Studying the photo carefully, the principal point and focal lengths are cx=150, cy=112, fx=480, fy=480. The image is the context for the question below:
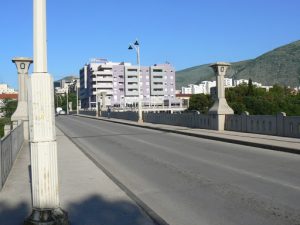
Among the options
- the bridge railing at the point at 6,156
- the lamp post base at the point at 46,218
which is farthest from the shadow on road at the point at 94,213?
the bridge railing at the point at 6,156

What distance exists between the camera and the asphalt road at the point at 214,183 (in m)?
7.61

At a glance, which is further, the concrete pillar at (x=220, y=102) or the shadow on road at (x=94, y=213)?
the concrete pillar at (x=220, y=102)

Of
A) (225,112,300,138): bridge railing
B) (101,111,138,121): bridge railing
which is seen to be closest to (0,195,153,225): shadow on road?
(225,112,300,138): bridge railing

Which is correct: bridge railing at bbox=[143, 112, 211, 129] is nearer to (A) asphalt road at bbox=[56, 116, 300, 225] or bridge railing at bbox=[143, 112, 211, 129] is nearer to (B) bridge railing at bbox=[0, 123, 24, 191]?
(A) asphalt road at bbox=[56, 116, 300, 225]

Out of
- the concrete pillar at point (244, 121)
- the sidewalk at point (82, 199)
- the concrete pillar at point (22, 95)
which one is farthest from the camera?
the concrete pillar at point (244, 121)

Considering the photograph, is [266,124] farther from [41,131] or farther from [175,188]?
[41,131]

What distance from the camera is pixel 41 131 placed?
6.24 m

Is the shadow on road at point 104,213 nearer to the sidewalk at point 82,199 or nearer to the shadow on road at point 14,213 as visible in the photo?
the sidewalk at point 82,199

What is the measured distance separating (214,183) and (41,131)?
543 centimetres

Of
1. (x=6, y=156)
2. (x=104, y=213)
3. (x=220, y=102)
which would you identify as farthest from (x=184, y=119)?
(x=104, y=213)

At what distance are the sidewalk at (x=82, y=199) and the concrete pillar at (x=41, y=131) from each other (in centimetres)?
89

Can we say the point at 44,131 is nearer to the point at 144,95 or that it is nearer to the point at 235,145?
the point at 235,145

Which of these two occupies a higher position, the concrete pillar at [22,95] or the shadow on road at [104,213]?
the concrete pillar at [22,95]

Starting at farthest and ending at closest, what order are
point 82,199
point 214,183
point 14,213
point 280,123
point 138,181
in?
point 280,123
point 138,181
point 214,183
point 82,199
point 14,213
